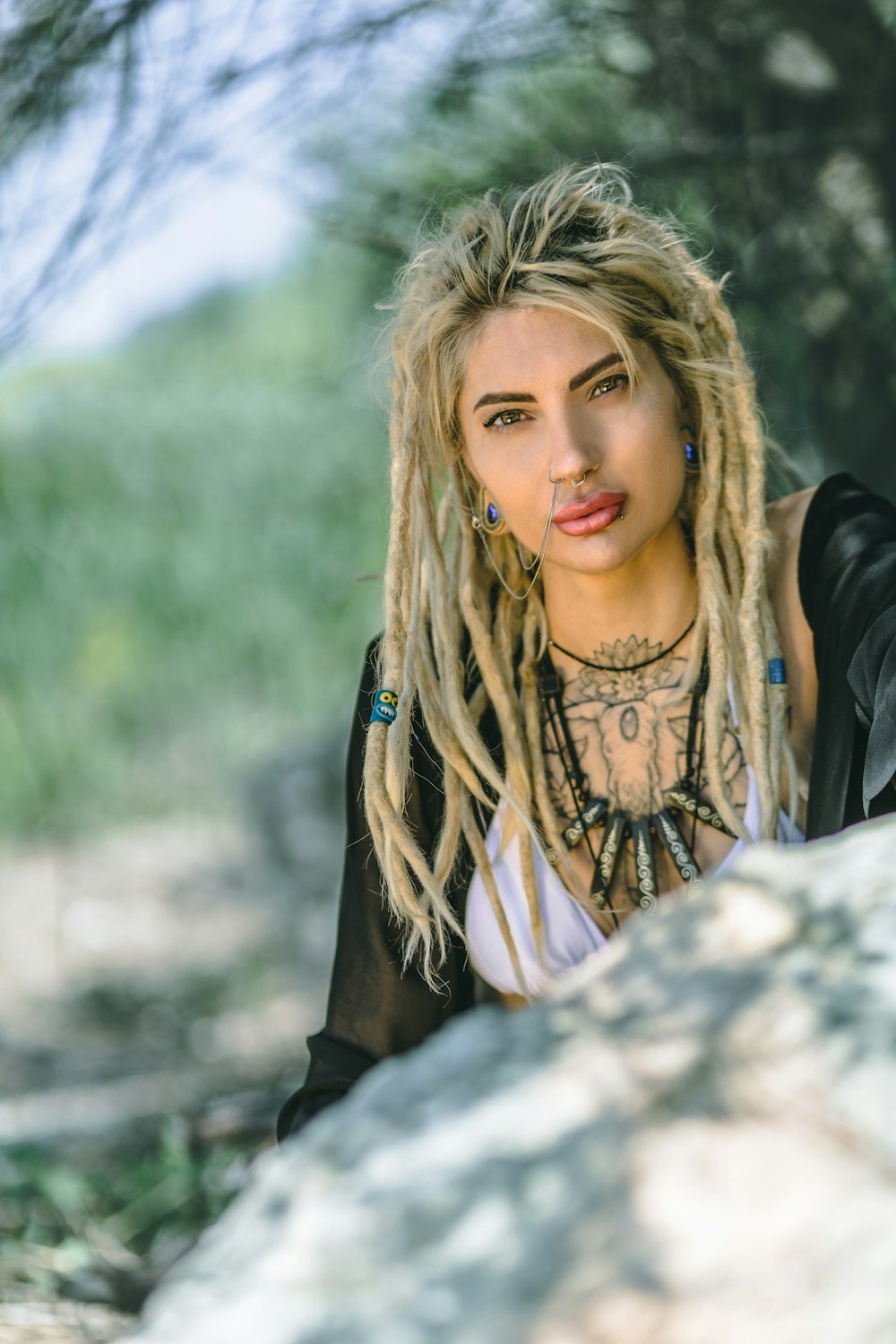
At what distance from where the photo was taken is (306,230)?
3.81 m

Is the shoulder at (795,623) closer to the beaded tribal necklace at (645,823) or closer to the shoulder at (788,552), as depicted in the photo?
the shoulder at (788,552)

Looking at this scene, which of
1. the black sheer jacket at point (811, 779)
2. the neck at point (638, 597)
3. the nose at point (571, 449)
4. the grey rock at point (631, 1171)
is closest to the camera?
the grey rock at point (631, 1171)

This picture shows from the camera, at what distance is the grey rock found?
656 mm

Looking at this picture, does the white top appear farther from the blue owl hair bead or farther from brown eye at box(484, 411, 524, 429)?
brown eye at box(484, 411, 524, 429)

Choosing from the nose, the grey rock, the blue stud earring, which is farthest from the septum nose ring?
the grey rock

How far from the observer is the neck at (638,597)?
1.97 metres

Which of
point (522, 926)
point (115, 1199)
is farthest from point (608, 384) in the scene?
point (115, 1199)

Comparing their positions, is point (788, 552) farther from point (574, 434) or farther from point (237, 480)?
point (237, 480)

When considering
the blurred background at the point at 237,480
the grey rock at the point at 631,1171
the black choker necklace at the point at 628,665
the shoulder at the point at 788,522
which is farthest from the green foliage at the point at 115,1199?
the grey rock at the point at 631,1171

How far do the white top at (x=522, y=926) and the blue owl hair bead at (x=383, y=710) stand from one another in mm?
243

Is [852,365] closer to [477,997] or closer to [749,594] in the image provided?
[749,594]

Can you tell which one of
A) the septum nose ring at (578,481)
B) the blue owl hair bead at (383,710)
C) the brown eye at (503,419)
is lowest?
the blue owl hair bead at (383,710)

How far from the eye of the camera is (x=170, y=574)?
736 centimetres

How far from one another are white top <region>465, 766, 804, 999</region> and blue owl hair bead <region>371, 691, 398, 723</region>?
24cm
